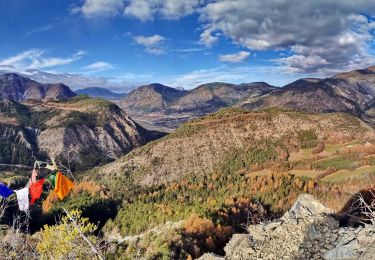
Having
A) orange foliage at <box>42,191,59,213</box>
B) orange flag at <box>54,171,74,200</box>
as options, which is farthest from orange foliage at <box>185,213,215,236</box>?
orange foliage at <box>42,191,59,213</box>

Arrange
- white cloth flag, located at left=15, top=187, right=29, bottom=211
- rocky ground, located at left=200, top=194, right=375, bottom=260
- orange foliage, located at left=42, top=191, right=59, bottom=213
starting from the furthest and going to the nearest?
1. orange foliage, located at left=42, top=191, right=59, bottom=213
2. white cloth flag, located at left=15, top=187, right=29, bottom=211
3. rocky ground, located at left=200, top=194, right=375, bottom=260

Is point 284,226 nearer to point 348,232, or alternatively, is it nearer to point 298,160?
point 348,232

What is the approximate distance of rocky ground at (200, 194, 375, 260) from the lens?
74.2 feet

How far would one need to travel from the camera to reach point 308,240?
2838 cm

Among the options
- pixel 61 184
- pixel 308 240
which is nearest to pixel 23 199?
pixel 61 184

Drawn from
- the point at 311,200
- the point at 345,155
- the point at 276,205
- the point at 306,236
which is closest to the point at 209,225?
the point at 276,205

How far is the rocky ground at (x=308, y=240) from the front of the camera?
2262 cm

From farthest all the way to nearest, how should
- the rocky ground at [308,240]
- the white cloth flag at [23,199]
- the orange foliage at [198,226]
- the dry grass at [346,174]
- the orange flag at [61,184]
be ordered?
the dry grass at [346,174] < the orange foliage at [198,226] < the white cloth flag at [23,199] < the orange flag at [61,184] < the rocky ground at [308,240]

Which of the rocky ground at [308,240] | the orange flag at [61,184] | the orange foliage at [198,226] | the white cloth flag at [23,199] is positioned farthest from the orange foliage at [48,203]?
the orange flag at [61,184]

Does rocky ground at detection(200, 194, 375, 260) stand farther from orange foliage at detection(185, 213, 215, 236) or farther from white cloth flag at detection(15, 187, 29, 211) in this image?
orange foliage at detection(185, 213, 215, 236)

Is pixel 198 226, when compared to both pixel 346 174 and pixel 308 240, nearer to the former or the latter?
pixel 308 240

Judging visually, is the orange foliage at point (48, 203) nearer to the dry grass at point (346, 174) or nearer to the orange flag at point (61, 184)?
the dry grass at point (346, 174)

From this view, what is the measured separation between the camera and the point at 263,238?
35250mm

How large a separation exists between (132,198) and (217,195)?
35.5 metres
